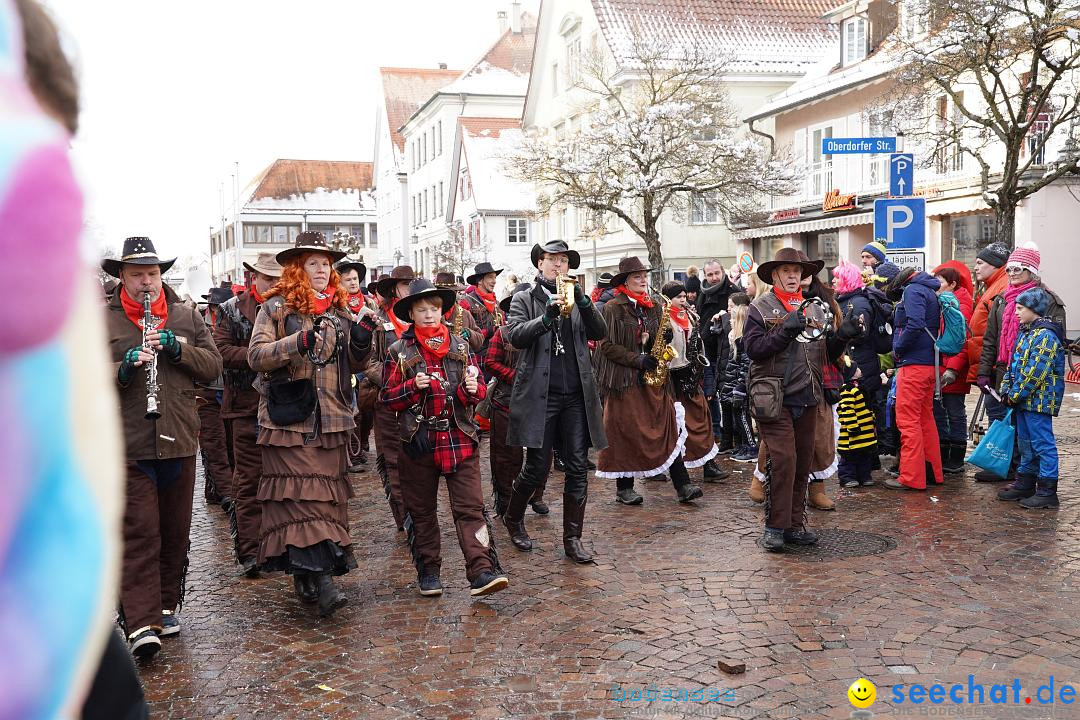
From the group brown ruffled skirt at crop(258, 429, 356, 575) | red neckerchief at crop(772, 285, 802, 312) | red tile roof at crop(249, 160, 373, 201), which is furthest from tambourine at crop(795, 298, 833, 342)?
red tile roof at crop(249, 160, 373, 201)

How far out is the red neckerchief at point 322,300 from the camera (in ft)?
19.3

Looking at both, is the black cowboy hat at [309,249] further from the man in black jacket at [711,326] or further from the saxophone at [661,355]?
the man in black jacket at [711,326]

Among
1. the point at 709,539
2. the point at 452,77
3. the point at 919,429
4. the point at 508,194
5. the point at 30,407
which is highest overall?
the point at 452,77

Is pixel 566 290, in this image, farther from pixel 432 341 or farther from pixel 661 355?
pixel 661 355

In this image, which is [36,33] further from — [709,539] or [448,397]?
[709,539]

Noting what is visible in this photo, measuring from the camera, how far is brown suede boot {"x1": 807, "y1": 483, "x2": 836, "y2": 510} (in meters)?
8.32

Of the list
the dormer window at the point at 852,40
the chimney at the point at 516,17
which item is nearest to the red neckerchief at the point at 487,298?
the dormer window at the point at 852,40

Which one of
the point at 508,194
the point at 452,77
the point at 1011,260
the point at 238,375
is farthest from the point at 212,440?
the point at 452,77

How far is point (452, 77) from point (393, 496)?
7490 centimetres

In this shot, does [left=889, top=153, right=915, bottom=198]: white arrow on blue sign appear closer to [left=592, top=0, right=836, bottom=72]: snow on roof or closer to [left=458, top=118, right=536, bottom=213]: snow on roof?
[left=592, top=0, right=836, bottom=72]: snow on roof

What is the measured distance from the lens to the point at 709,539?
24.3ft

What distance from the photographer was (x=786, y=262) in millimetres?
6883

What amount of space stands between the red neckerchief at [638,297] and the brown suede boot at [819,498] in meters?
2.01

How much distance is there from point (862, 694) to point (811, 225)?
27253 millimetres
